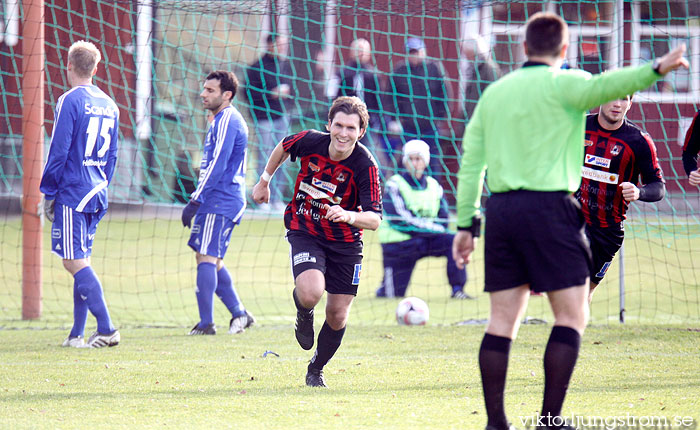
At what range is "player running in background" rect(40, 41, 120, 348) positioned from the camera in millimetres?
6355

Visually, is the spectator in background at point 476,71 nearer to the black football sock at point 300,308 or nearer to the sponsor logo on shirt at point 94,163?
the sponsor logo on shirt at point 94,163

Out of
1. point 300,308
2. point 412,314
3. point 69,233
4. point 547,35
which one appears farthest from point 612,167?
point 69,233

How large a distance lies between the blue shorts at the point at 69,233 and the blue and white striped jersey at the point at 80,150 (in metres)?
0.06

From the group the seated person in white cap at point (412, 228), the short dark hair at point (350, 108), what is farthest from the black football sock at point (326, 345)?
the seated person in white cap at point (412, 228)

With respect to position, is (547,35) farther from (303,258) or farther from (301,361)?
(301,361)

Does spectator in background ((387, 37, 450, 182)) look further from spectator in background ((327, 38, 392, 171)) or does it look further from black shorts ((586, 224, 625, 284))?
black shorts ((586, 224, 625, 284))

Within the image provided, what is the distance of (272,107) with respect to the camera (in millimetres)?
12742

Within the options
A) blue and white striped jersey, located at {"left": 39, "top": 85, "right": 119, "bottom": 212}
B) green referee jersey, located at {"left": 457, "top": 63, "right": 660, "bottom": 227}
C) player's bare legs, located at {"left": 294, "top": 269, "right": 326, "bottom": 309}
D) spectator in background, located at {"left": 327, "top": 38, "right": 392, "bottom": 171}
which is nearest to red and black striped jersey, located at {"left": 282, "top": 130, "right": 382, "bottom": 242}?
player's bare legs, located at {"left": 294, "top": 269, "right": 326, "bottom": 309}

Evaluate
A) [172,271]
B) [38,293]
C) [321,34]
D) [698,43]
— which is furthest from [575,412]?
[698,43]

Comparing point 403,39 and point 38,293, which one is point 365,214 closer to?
point 38,293

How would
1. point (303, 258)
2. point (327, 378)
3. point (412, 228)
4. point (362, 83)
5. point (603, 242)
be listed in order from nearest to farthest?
point (303, 258) → point (327, 378) → point (603, 242) → point (412, 228) → point (362, 83)

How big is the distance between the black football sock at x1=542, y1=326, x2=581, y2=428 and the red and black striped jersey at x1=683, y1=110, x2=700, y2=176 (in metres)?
2.68

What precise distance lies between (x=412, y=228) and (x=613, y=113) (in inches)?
168

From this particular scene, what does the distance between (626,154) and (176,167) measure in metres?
8.90
